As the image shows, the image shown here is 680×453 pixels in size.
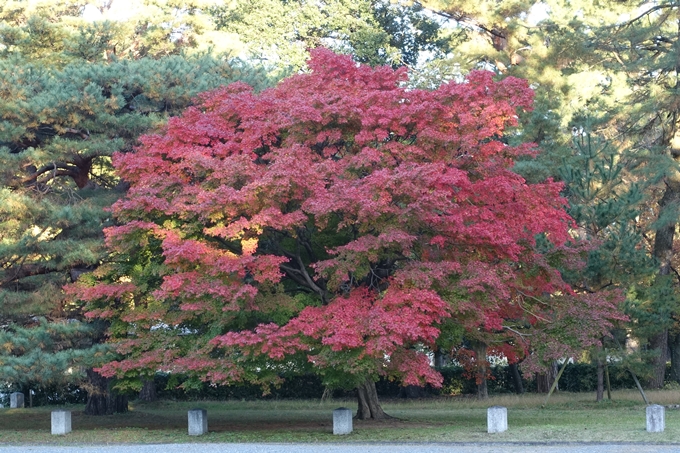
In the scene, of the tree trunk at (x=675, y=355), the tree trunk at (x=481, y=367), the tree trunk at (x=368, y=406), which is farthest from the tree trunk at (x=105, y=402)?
the tree trunk at (x=675, y=355)

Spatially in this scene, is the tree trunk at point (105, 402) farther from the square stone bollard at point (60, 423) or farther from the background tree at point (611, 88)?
the background tree at point (611, 88)

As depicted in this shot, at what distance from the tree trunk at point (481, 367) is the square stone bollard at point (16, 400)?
13.7 metres

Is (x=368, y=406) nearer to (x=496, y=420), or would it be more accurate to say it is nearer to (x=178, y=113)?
(x=496, y=420)

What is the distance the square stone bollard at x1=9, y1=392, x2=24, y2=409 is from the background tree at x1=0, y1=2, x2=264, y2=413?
6.80 m

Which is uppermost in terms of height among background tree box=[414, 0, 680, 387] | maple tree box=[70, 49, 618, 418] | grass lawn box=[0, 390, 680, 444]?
background tree box=[414, 0, 680, 387]

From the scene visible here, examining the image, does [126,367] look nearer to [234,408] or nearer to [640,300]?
[234,408]

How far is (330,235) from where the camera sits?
1684cm

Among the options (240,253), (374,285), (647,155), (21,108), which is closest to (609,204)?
(647,155)

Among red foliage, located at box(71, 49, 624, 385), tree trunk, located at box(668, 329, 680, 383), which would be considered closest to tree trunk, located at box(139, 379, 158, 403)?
red foliage, located at box(71, 49, 624, 385)

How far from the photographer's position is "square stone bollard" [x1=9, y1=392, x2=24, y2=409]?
2620 centimetres

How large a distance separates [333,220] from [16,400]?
1477cm

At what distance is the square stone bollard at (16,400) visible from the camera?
26203mm

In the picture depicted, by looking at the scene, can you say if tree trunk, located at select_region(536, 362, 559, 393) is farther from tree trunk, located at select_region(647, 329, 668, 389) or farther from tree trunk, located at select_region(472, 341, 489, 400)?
tree trunk, located at select_region(647, 329, 668, 389)

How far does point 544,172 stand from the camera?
2498 cm
